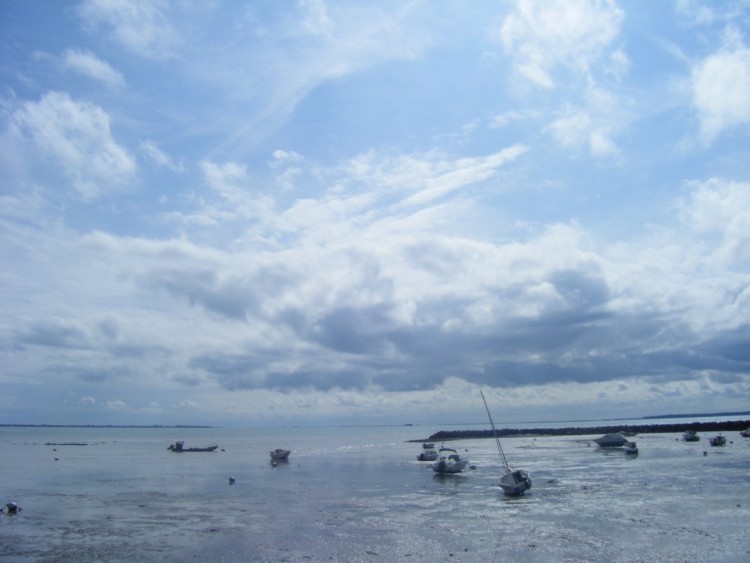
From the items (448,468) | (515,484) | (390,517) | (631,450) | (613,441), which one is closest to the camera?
(390,517)

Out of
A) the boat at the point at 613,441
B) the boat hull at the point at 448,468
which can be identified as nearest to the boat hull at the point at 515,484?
the boat hull at the point at 448,468

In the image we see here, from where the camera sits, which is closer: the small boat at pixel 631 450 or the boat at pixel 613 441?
the small boat at pixel 631 450

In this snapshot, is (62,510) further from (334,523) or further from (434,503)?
(434,503)

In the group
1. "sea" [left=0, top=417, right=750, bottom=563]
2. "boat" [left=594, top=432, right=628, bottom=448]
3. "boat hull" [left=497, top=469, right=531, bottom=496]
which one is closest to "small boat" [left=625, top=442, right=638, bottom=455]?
"boat" [left=594, top=432, right=628, bottom=448]

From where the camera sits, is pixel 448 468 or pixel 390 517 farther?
pixel 448 468

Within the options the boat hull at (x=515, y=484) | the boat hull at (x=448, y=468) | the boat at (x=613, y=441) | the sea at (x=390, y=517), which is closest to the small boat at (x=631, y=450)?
the boat at (x=613, y=441)

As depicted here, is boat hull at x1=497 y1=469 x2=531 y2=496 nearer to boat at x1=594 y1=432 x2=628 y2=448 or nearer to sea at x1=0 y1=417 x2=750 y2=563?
sea at x1=0 y1=417 x2=750 y2=563

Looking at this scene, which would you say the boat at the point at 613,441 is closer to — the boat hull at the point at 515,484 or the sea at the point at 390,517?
the sea at the point at 390,517

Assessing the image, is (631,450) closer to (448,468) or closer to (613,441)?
(613,441)

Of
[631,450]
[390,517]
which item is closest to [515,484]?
[390,517]

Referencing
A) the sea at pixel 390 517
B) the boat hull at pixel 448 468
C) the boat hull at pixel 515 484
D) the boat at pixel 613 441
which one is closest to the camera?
the sea at pixel 390 517

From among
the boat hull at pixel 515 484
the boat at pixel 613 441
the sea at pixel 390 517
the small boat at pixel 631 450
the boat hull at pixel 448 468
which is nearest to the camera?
the sea at pixel 390 517

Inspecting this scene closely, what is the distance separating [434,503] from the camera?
1676 inches

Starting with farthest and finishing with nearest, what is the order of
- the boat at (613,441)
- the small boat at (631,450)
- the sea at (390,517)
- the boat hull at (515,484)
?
the boat at (613,441)
the small boat at (631,450)
the boat hull at (515,484)
the sea at (390,517)
